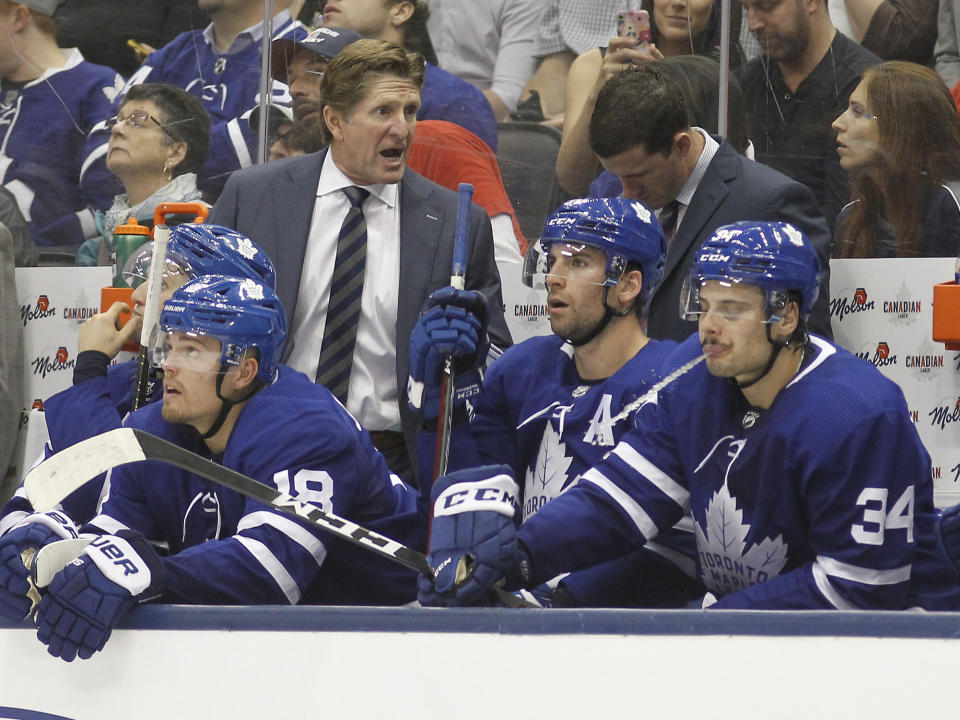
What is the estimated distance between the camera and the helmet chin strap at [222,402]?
2.43 meters

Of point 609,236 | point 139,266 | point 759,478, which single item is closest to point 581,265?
point 609,236

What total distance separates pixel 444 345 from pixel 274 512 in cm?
51

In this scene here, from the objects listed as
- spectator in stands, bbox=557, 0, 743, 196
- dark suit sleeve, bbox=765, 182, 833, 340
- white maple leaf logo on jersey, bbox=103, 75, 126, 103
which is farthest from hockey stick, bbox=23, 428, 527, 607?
white maple leaf logo on jersey, bbox=103, 75, 126, 103

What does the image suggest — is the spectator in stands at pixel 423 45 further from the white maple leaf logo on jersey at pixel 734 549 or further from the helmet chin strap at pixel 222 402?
the white maple leaf logo on jersey at pixel 734 549

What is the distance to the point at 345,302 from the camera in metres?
3.08

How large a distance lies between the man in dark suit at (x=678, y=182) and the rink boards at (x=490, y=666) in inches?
52.6

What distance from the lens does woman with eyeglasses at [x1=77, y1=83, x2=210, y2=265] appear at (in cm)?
407

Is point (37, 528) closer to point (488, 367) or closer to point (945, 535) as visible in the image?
point (488, 367)

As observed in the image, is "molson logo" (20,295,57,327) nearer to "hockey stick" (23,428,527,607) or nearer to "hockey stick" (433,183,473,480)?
"hockey stick" (433,183,473,480)

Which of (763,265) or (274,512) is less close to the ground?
(763,265)

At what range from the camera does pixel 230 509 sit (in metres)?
2.39

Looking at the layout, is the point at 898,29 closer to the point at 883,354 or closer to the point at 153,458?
the point at 883,354

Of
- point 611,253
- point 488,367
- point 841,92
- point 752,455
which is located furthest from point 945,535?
point 841,92

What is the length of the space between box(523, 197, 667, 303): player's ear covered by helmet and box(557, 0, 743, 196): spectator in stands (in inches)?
42.0
